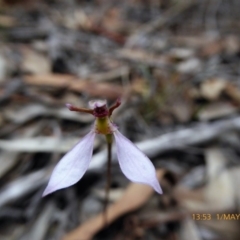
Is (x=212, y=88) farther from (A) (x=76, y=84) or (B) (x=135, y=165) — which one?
(B) (x=135, y=165)

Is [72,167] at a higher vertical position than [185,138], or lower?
higher

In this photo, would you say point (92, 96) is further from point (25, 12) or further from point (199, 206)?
point (25, 12)

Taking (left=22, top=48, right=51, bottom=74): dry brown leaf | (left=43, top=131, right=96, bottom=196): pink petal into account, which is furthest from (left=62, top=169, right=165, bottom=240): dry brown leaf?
(left=22, top=48, right=51, bottom=74): dry brown leaf

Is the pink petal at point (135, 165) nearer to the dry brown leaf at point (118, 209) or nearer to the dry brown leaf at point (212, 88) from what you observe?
the dry brown leaf at point (118, 209)

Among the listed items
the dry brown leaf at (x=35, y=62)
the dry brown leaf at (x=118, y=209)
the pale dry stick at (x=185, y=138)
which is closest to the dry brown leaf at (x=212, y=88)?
the pale dry stick at (x=185, y=138)

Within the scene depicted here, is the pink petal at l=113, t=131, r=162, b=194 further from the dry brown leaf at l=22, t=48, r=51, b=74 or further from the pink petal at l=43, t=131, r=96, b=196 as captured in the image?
the dry brown leaf at l=22, t=48, r=51, b=74

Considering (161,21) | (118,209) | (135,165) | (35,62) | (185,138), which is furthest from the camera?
(161,21)

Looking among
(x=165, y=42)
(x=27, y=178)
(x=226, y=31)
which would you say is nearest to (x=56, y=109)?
(x=27, y=178)

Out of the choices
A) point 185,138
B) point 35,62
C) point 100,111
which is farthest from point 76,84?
point 100,111
